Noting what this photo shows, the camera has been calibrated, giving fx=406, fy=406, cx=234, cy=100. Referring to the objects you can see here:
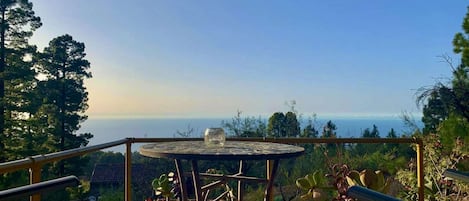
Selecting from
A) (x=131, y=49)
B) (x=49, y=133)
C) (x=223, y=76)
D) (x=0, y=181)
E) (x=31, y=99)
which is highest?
(x=131, y=49)

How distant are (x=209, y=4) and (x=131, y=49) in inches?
199

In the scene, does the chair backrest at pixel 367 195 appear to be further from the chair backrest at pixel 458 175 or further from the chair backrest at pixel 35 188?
the chair backrest at pixel 35 188

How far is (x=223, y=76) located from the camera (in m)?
15.1

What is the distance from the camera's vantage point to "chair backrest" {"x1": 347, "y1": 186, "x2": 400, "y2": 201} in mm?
697

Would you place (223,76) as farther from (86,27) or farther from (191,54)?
(86,27)

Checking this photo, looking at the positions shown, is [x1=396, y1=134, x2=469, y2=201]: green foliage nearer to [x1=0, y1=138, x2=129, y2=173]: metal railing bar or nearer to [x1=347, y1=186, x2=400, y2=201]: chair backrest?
[x1=0, y1=138, x2=129, y2=173]: metal railing bar

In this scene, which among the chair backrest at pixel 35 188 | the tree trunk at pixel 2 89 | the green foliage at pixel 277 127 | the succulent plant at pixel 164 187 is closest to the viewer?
the chair backrest at pixel 35 188

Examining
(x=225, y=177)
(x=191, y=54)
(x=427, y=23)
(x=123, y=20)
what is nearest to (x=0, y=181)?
(x=123, y=20)

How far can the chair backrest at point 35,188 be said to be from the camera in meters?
0.94

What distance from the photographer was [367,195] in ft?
2.41

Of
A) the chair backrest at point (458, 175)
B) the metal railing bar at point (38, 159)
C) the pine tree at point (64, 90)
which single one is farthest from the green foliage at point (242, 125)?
the pine tree at point (64, 90)

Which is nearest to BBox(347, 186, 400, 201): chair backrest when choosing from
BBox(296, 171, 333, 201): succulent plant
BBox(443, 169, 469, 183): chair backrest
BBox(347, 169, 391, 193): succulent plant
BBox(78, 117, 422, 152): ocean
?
BBox(443, 169, 469, 183): chair backrest

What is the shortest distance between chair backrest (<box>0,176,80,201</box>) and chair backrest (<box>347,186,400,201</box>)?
2.49 feet

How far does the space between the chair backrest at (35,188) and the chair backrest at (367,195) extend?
0.76 meters
